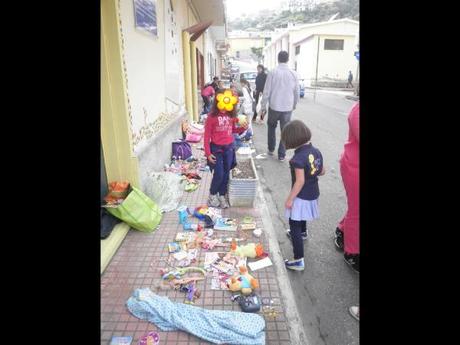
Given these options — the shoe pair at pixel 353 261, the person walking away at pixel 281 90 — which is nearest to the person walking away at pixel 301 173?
the shoe pair at pixel 353 261

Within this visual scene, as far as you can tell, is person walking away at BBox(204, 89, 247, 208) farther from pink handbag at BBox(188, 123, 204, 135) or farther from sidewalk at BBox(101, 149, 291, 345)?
pink handbag at BBox(188, 123, 204, 135)

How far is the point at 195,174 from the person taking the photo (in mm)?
5820

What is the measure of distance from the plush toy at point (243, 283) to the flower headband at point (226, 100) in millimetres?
2088

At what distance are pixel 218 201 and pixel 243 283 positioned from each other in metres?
1.89

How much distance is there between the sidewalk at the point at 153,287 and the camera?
245 centimetres

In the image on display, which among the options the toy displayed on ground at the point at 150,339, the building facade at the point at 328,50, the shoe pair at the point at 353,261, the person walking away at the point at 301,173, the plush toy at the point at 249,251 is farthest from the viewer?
the building facade at the point at 328,50

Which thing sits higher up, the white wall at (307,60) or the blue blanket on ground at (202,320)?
the white wall at (307,60)

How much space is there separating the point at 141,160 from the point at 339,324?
3.18m

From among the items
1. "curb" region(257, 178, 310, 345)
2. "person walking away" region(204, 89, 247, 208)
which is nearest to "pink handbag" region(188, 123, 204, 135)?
A: "person walking away" region(204, 89, 247, 208)

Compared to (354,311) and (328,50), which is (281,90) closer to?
(354,311)

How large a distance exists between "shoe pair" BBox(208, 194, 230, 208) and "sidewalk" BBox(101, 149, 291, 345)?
524 mm

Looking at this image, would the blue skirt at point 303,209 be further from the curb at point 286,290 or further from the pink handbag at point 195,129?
the pink handbag at point 195,129

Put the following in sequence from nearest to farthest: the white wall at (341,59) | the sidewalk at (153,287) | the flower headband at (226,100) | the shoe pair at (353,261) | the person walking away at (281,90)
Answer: the sidewalk at (153,287), the shoe pair at (353,261), the flower headband at (226,100), the person walking away at (281,90), the white wall at (341,59)
